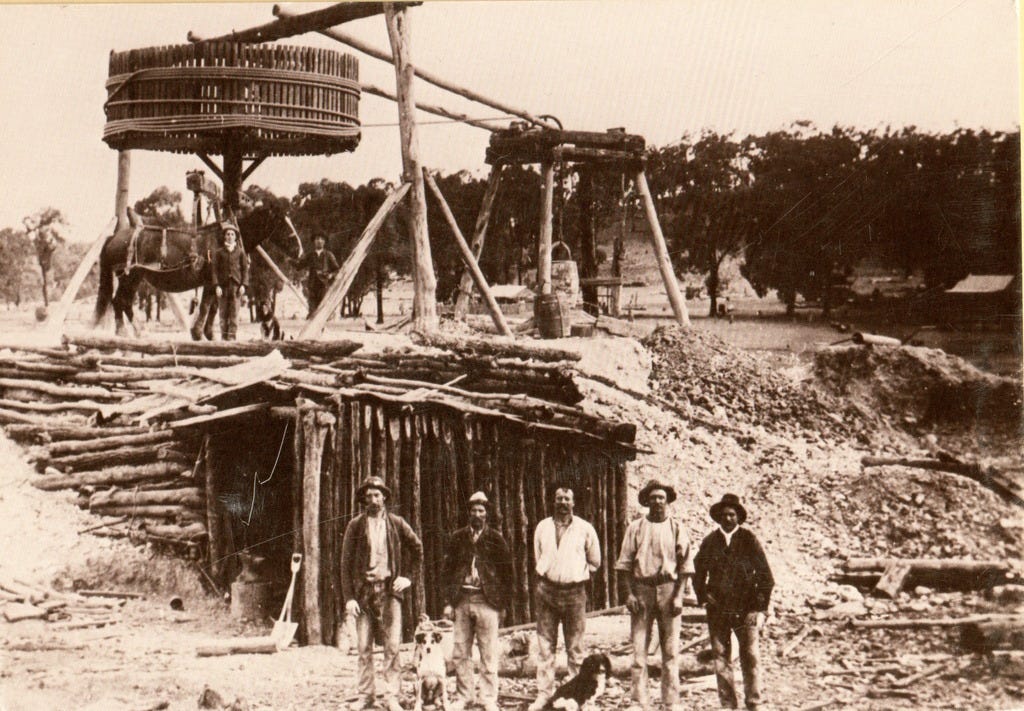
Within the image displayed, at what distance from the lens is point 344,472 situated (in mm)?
6371

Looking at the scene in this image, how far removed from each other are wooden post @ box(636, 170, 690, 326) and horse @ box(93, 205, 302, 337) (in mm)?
3187

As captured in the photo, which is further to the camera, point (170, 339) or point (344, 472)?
point (170, 339)

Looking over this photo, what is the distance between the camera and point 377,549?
6176 mm

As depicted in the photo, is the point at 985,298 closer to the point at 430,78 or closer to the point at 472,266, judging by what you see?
the point at 472,266

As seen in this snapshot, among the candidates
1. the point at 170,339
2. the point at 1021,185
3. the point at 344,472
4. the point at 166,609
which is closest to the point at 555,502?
the point at 344,472

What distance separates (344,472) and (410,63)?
3013 mm

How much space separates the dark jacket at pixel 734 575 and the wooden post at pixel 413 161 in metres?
2.66

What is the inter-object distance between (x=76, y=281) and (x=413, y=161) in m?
2.72

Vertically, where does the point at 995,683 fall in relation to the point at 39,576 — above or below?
below

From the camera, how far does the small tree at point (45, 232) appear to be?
687 cm

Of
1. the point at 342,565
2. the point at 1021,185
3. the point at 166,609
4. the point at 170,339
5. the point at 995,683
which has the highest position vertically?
the point at 1021,185

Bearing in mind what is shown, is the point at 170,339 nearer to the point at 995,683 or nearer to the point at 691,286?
the point at 691,286

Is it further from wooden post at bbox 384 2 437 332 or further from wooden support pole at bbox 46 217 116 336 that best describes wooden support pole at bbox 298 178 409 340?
wooden support pole at bbox 46 217 116 336

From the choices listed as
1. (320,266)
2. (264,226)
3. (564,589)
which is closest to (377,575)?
(564,589)
